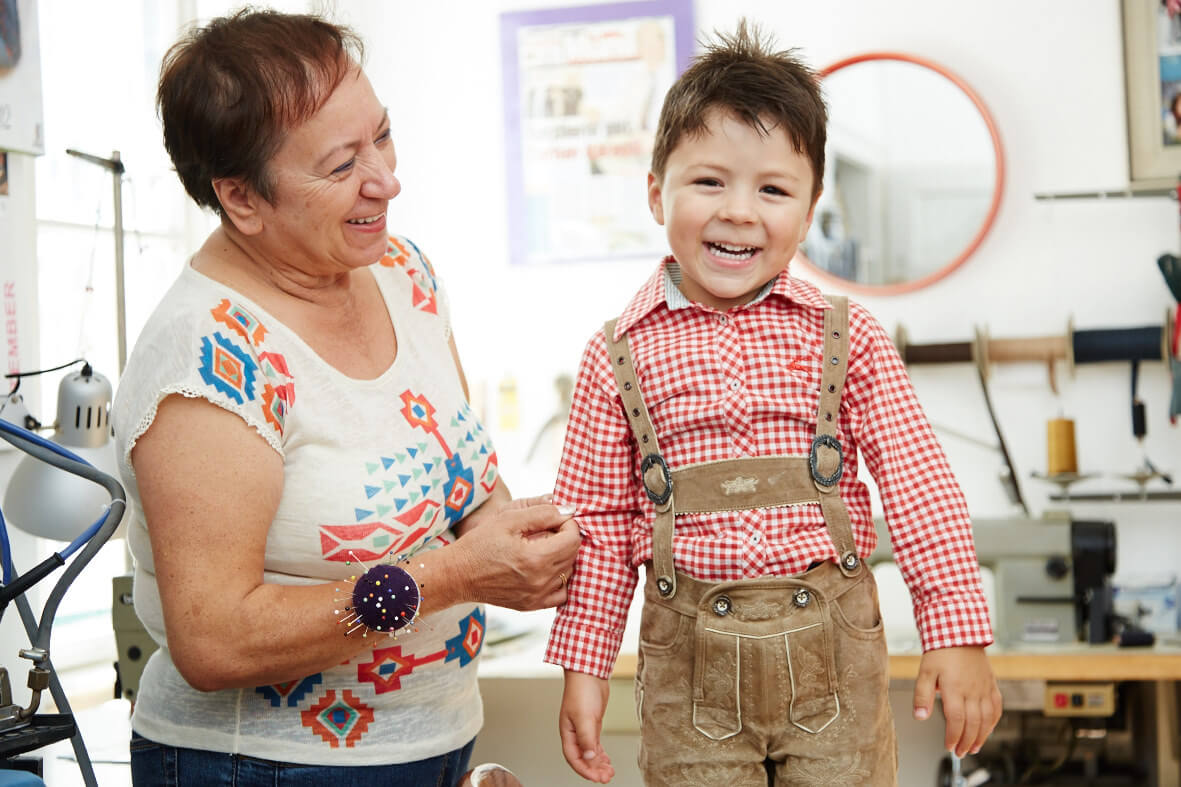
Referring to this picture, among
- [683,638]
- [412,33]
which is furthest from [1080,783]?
[412,33]

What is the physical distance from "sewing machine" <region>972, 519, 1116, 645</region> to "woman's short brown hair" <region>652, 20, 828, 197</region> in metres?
1.33

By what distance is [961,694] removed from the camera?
50.1 inches

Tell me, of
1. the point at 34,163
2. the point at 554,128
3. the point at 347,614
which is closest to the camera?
the point at 347,614

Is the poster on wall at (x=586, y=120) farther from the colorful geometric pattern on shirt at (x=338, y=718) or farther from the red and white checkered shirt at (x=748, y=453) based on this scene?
the colorful geometric pattern on shirt at (x=338, y=718)

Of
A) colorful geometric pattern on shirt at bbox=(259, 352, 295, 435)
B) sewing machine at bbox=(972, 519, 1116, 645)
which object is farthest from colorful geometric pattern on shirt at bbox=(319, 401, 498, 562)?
sewing machine at bbox=(972, 519, 1116, 645)

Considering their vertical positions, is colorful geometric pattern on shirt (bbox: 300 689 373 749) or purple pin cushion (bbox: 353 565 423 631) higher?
purple pin cushion (bbox: 353 565 423 631)

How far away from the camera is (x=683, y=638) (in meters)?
1.34

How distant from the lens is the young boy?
4.26ft

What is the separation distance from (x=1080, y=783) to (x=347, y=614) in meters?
2.23

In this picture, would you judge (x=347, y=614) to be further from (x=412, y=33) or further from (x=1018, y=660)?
(x=412, y=33)

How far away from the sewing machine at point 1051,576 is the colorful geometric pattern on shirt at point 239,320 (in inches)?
68.9

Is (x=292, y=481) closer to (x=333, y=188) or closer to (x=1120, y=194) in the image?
(x=333, y=188)

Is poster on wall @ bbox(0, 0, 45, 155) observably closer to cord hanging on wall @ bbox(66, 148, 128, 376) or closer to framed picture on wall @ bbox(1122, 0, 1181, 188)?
cord hanging on wall @ bbox(66, 148, 128, 376)

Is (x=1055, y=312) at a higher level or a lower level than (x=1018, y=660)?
higher
